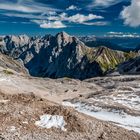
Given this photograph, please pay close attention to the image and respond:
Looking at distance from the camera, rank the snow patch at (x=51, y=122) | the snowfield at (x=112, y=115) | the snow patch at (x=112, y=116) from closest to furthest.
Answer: the snow patch at (x=51, y=122) < the snow patch at (x=112, y=116) < the snowfield at (x=112, y=115)

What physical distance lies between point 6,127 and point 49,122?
5722 millimetres

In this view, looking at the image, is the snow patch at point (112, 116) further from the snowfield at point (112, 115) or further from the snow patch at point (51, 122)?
the snow patch at point (51, 122)

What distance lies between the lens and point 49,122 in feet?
139

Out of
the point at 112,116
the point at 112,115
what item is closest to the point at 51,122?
the point at 112,116

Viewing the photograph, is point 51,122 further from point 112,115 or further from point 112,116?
point 112,115

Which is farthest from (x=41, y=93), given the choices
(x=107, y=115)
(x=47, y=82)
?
(x=107, y=115)

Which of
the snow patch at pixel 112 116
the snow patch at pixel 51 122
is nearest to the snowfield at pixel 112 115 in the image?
the snow patch at pixel 112 116

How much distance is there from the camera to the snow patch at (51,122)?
4172cm

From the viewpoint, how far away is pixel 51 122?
4256 cm

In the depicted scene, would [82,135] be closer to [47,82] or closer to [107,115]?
[107,115]

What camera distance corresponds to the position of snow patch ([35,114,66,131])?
137ft

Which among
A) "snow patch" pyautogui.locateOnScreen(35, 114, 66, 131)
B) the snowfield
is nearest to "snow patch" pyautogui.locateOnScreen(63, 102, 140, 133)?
the snowfield

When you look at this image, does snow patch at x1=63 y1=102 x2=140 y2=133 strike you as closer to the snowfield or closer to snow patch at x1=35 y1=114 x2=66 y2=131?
the snowfield

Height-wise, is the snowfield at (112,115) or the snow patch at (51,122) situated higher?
the snow patch at (51,122)
